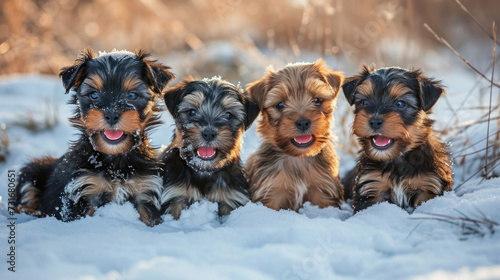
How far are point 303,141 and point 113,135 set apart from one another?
2180 millimetres

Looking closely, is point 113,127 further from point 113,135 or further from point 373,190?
point 373,190

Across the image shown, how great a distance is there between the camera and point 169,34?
1700cm

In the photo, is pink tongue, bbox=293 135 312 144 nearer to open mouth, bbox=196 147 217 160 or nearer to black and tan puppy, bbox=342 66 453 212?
black and tan puppy, bbox=342 66 453 212

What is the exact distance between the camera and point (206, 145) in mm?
4906

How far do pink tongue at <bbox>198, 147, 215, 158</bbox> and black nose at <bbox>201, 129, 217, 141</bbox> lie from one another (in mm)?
177

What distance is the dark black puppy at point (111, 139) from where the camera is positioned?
15.5 ft

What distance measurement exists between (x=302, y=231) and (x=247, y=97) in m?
2.07

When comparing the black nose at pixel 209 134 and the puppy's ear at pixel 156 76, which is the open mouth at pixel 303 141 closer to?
the black nose at pixel 209 134

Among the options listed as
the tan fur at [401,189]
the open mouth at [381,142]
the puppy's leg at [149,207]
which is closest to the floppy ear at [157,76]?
the puppy's leg at [149,207]

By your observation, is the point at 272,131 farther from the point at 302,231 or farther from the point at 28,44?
the point at 28,44

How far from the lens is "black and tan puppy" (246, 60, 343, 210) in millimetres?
5195

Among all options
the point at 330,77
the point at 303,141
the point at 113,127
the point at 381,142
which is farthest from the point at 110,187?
the point at 381,142

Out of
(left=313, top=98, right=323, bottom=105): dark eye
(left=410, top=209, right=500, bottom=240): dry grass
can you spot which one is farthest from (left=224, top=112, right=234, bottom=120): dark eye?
(left=410, top=209, right=500, bottom=240): dry grass

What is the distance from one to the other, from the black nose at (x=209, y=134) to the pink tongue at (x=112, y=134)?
3.02 feet
